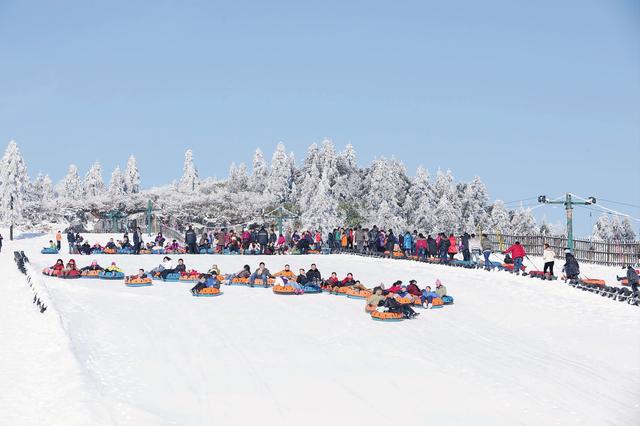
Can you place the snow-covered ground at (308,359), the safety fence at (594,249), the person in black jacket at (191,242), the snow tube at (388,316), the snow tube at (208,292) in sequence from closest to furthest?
the snow-covered ground at (308,359), the snow tube at (388,316), the snow tube at (208,292), the safety fence at (594,249), the person in black jacket at (191,242)

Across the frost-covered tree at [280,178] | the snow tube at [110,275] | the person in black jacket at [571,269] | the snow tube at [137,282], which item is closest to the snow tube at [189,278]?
the snow tube at [137,282]

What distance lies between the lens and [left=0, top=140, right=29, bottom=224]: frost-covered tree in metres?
69.5

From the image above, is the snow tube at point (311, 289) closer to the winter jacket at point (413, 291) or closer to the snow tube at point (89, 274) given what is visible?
the winter jacket at point (413, 291)

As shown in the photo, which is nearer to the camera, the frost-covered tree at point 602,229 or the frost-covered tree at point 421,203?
the frost-covered tree at point 421,203

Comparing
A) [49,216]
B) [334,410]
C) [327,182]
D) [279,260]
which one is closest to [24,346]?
[334,410]

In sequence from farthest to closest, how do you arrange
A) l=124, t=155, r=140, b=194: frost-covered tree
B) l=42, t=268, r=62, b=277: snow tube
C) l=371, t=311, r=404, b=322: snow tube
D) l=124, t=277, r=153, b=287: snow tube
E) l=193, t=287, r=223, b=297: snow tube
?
1. l=124, t=155, r=140, b=194: frost-covered tree
2. l=42, t=268, r=62, b=277: snow tube
3. l=124, t=277, r=153, b=287: snow tube
4. l=193, t=287, r=223, b=297: snow tube
5. l=371, t=311, r=404, b=322: snow tube

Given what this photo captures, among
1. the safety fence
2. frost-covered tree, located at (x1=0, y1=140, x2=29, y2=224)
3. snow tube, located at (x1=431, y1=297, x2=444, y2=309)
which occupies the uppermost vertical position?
frost-covered tree, located at (x1=0, y1=140, x2=29, y2=224)

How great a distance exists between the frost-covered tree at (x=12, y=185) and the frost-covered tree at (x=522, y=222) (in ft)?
209

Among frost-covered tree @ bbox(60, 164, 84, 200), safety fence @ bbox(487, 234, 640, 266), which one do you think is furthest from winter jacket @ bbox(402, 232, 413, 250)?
frost-covered tree @ bbox(60, 164, 84, 200)

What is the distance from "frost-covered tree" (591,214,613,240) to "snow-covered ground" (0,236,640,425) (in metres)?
91.1

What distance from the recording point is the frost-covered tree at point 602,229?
111506mm

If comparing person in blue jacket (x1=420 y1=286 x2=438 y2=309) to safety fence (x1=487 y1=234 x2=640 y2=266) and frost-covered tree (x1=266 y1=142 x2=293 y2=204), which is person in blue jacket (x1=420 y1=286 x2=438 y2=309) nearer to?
safety fence (x1=487 y1=234 x2=640 y2=266)

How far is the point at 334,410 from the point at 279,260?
27.2 meters

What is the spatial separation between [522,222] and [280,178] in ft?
116
